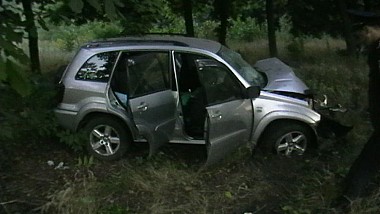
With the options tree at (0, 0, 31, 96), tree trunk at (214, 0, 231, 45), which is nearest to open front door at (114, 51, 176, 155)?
tree at (0, 0, 31, 96)

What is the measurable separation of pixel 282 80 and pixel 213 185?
6.38 ft

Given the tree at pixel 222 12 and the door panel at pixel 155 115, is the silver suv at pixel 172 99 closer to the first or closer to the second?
the door panel at pixel 155 115

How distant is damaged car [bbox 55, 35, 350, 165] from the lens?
5.54m

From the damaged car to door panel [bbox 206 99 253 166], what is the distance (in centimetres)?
1

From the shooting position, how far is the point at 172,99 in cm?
577

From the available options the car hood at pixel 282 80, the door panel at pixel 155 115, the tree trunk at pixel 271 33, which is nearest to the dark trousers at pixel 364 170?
the car hood at pixel 282 80

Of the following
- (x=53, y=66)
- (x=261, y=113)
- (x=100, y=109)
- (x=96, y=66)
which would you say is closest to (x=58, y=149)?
(x=100, y=109)

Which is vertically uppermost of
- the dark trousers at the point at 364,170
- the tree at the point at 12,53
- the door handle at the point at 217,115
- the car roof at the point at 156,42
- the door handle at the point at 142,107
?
Answer: the tree at the point at 12,53

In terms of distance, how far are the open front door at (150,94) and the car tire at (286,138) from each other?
1.27m

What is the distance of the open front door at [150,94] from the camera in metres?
5.66

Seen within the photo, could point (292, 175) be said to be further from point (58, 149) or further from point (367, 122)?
point (58, 149)

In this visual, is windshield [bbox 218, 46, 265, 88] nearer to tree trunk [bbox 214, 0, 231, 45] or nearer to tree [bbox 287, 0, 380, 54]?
tree trunk [bbox 214, 0, 231, 45]

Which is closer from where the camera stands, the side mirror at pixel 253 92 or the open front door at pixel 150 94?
the side mirror at pixel 253 92

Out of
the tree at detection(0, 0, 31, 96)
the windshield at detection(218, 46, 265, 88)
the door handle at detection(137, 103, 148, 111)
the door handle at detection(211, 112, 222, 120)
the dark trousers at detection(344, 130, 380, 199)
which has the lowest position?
the dark trousers at detection(344, 130, 380, 199)
